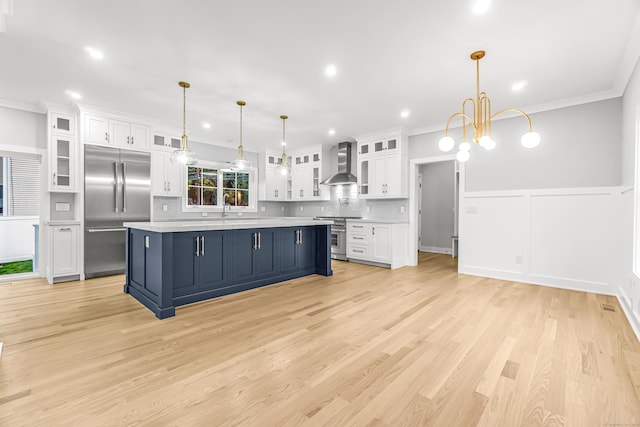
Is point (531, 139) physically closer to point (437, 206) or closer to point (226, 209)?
point (437, 206)

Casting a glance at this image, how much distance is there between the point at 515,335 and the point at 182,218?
6.23 m

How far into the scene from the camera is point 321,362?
2.14m

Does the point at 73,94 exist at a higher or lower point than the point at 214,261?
higher

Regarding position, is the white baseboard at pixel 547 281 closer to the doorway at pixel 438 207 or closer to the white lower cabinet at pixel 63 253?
the doorway at pixel 438 207

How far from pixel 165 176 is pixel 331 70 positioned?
162 inches

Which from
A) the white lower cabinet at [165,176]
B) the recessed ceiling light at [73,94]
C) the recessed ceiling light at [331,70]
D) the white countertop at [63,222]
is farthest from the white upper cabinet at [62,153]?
the recessed ceiling light at [331,70]

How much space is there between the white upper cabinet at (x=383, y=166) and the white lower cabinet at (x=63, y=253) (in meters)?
5.31

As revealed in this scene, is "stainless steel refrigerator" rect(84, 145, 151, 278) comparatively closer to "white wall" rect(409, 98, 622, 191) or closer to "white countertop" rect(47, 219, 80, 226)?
"white countertop" rect(47, 219, 80, 226)

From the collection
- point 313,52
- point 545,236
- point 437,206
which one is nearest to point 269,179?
point 437,206

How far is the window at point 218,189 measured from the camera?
265 inches

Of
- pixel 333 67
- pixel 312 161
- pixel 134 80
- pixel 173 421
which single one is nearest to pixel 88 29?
pixel 134 80

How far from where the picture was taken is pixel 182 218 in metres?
6.43

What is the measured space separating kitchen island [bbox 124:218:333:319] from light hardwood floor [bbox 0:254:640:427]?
0.22m

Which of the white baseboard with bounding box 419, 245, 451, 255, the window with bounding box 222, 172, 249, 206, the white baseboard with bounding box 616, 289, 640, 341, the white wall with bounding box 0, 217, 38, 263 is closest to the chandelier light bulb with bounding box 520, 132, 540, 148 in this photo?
the white baseboard with bounding box 616, 289, 640, 341
